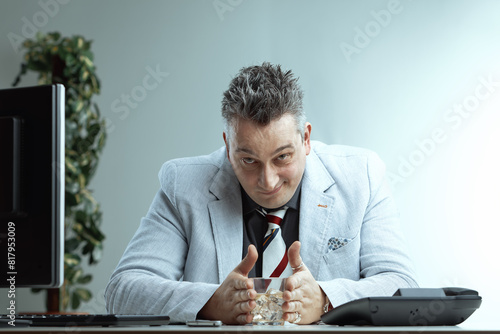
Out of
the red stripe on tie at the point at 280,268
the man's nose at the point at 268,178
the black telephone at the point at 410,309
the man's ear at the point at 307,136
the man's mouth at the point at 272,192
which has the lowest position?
the black telephone at the point at 410,309

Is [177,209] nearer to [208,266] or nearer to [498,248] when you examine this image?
[208,266]

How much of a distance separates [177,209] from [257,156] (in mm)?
386

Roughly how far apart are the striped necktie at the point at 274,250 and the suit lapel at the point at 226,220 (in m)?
0.09

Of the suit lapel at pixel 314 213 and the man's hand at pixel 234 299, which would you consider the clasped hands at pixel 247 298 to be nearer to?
the man's hand at pixel 234 299

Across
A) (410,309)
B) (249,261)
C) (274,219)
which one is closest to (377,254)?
(274,219)

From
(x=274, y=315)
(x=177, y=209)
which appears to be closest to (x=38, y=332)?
(x=274, y=315)

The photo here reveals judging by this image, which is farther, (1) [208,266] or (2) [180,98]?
(2) [180,98]

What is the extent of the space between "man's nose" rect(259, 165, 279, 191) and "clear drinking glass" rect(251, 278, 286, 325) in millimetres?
600

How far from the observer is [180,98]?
3.56 m

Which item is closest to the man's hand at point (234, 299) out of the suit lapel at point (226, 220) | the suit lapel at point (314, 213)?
the suit lapel at point (226, 220)

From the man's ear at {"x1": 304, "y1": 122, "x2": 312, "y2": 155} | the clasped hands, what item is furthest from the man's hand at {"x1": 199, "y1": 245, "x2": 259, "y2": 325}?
the man's ear at {"x1": 304, "y1": 122, "x2": 312, "y2": 155}

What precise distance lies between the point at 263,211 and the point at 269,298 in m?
0.82

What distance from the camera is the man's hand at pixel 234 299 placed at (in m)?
1.36

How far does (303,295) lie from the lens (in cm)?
148
